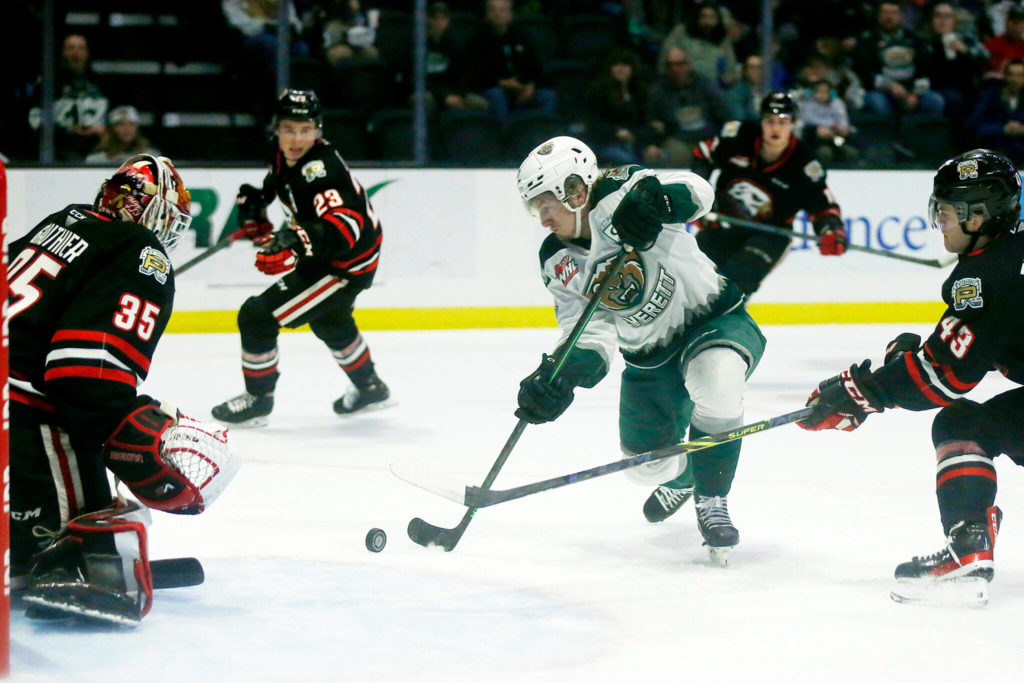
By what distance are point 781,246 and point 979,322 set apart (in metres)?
3.02

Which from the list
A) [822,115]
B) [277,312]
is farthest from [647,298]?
[822,115]

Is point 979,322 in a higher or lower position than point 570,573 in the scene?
higher

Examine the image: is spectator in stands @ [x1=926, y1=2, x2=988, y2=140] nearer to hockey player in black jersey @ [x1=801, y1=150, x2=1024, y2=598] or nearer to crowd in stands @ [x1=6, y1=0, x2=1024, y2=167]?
crowd in stands @ [x1=6, y1=0, x2=1024, y2=167]

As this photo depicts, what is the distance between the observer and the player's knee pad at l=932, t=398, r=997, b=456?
8.36 ft

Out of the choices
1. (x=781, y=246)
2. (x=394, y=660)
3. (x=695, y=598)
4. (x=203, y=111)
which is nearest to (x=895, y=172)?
(x=781, y=246)

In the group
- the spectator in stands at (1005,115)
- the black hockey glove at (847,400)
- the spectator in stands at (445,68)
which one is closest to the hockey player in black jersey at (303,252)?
the black hockey glove at (847,400)

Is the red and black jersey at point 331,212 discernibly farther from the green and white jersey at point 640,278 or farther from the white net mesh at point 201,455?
the white net mesh at point 201,455

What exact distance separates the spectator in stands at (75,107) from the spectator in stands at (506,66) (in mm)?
1968

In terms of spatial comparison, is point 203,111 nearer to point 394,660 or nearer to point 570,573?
point 570,573

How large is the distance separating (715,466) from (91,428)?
4.31 ft

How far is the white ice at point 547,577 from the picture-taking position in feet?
7.18

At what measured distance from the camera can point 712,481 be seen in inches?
115

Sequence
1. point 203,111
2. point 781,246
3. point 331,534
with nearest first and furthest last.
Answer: point 331,534, point 781,246, point 203,111

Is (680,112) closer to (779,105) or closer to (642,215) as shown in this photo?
(779,105)
